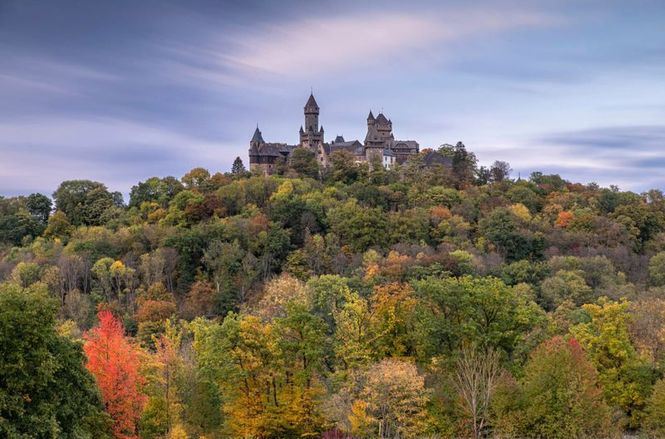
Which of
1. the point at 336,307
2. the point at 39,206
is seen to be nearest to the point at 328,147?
the point at 39,206

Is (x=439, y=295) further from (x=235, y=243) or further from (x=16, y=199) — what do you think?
(x=16, y=199)

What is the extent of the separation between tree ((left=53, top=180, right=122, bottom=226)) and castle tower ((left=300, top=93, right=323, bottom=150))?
2665cm

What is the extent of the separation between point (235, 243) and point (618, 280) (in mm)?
33494

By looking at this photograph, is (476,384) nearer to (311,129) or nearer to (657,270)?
(657,270)

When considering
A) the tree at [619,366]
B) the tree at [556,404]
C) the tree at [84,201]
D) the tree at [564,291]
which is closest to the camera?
the tree at [556,404]

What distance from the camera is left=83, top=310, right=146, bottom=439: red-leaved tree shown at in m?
23.2

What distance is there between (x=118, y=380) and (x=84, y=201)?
61.2 metres

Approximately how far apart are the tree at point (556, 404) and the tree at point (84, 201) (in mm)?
62790

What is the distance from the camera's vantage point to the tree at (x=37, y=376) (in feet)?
57.9

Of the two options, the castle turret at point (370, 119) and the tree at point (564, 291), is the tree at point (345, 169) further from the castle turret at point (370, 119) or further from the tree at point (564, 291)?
A: the tree at point (564, 291)

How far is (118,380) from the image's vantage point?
23656mm

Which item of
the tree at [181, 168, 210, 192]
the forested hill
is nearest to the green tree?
the forested hill

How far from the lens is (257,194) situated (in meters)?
73.0

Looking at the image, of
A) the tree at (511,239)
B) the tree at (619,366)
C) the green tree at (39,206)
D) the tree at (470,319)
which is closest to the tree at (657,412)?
the tree at (619,366)
